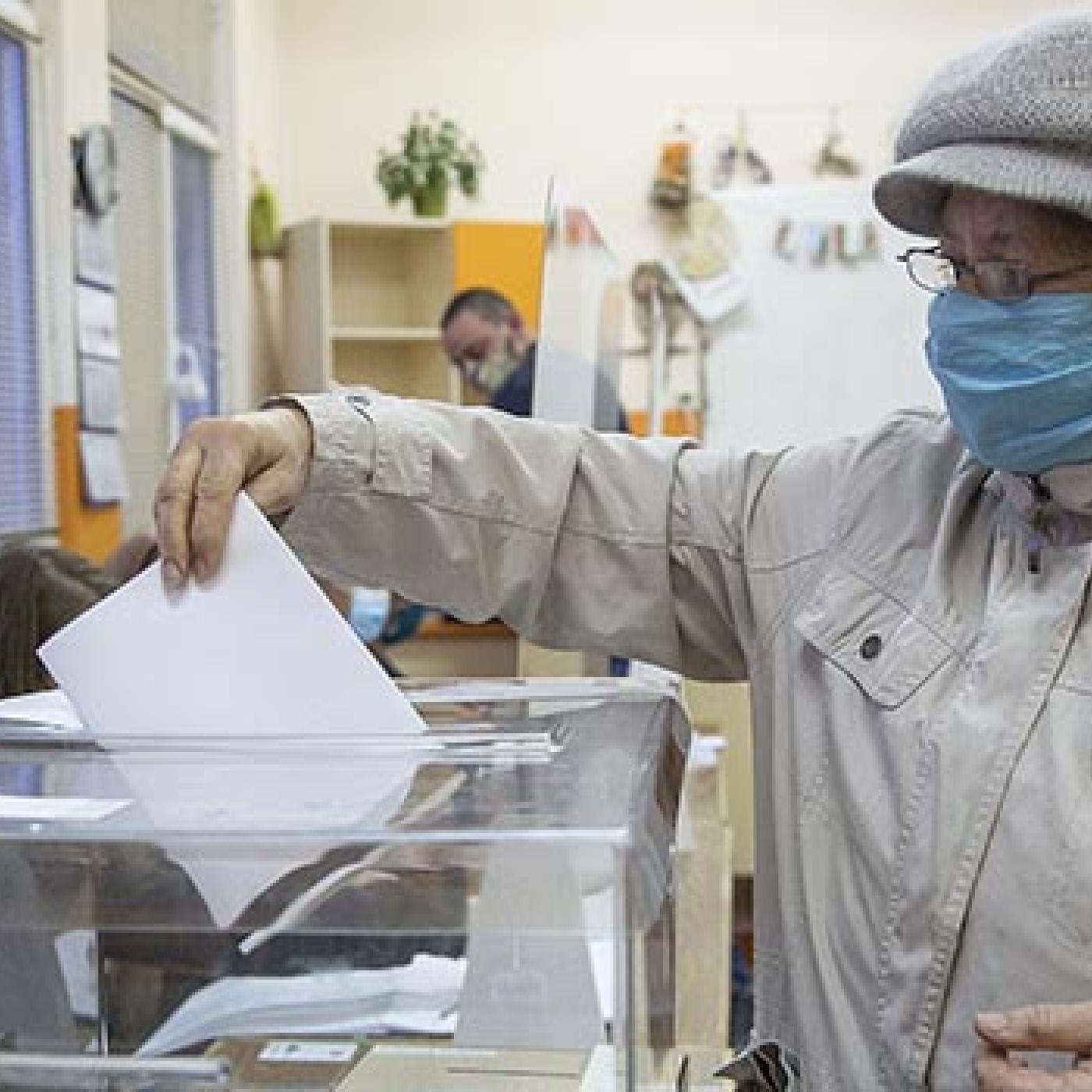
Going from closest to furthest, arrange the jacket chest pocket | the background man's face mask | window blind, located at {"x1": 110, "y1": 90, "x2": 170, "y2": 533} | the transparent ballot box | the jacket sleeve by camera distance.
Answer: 1. the transparent ballot box
2. the jacket chest pocket
3. the jacket sleeve
4. window blind, located at {"x1": 110, "y1": 90, "x2": 170, "y2": 533}
5. the background man's face mask

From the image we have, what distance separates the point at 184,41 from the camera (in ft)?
13.0

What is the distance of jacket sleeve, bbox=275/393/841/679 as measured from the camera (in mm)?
978

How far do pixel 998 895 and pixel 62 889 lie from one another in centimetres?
47

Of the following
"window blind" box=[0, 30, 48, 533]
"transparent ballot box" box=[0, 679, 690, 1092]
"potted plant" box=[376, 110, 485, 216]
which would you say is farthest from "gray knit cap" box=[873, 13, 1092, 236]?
"potted plant" box=[376, 110, 485, 216]

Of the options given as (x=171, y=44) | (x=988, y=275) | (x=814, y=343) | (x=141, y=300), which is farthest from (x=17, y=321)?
(x=988, y=275)

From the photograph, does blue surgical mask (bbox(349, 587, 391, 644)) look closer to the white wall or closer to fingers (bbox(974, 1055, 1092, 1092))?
the white wall

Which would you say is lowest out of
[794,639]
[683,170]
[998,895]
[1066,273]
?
[998,895]

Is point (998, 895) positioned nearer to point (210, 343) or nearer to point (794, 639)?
point (794, 639)

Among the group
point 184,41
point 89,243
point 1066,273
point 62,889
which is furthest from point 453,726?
point 184,41

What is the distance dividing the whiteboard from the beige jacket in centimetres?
254

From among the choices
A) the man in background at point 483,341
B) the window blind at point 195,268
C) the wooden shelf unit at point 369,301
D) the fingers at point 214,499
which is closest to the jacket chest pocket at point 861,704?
the fingers at point 214,499

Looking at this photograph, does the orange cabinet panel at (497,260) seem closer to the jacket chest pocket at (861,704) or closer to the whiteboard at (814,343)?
the whiteboard at (814,343)

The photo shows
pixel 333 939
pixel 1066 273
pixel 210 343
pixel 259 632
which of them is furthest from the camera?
pixel 210 343

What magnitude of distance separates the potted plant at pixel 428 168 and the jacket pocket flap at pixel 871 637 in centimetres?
390
